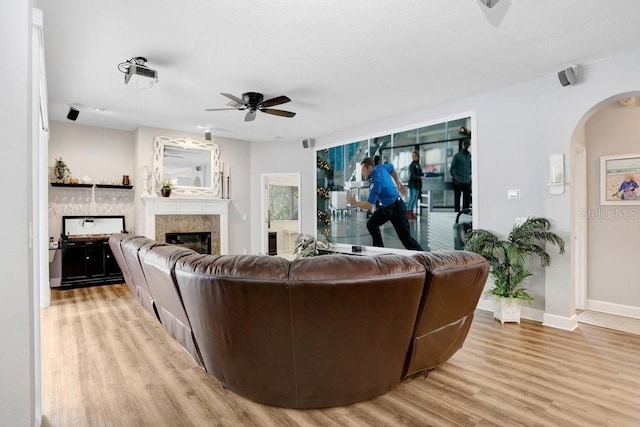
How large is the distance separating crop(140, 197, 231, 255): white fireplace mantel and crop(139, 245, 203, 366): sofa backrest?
3.63 metres

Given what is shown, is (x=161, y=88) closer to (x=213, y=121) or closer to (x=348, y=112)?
(x=213, y=121)

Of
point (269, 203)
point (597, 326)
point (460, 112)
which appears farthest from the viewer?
point (269, 203)

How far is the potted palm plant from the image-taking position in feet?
12.4

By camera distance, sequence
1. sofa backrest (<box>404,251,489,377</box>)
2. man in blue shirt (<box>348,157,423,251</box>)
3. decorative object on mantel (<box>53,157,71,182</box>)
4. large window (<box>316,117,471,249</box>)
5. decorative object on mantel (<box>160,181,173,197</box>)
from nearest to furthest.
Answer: sofa backrest (<box>404,251,489,377</box>)
large window (<box>316,117,471,249</box>)
man in blue shirt (<box>348,157,423,251</box>)
decorative object on mantel (<box>53,157,71,182</box>)
decorative object on mantel (<box>160,181,173,197</box>)

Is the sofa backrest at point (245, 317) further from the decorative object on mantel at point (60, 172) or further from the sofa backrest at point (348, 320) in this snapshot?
the decorative object on mantel at point (60, 172)

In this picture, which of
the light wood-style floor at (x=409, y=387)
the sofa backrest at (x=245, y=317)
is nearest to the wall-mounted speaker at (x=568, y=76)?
the light wood-style floor at (x=409, y=387)

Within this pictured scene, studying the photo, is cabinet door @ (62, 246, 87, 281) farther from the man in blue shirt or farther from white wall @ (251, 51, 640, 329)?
white wall @ (251, 51, 640, 329)

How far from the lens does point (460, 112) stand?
4742mm

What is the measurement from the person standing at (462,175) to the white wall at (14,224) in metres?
4.53

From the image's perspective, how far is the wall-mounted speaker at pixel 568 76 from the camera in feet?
11.9

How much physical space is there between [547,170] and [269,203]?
5.71 meters

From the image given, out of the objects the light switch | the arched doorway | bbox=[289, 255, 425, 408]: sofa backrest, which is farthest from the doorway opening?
bbox=[289, 255, 425, 408]: sofa backrest

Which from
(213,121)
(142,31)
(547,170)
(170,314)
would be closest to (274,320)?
(170,314)

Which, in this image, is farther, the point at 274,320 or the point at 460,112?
the point at 460,112
